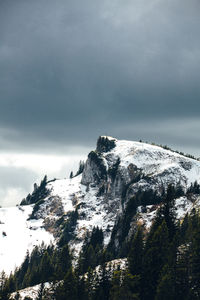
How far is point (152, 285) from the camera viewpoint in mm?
80375

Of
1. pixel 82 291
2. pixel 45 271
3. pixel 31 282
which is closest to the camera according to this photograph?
pixel 82 291

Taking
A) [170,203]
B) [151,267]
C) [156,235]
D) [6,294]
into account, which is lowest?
[6,294]

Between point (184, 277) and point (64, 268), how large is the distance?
67997mm

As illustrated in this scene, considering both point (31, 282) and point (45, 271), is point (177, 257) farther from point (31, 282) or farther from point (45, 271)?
point (31, 282)

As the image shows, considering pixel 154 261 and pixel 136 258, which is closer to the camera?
pixel 154 261

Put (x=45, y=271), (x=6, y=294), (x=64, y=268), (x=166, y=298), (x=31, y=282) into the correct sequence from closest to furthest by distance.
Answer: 1. (x=166, y=298)
2. (x=6, y=294)
3. (x=64, y=268)
4. (x=45, y=271)
5. (x=31, y=282)

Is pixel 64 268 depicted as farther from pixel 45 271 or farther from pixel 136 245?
pixel 136 245

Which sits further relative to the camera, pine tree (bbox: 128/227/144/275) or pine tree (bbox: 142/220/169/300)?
pine tree (bbox: 128/227/144/275)

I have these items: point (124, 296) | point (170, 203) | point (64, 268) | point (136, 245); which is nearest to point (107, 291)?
point (136, 245)

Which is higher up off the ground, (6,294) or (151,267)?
(151,267)

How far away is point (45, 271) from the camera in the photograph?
511ft

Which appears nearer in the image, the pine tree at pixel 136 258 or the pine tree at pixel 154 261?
the pine tree at pixel 154 261

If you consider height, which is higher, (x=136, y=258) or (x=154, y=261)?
(x=136, y=258)

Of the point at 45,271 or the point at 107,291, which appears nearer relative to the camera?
the point at 107,291
